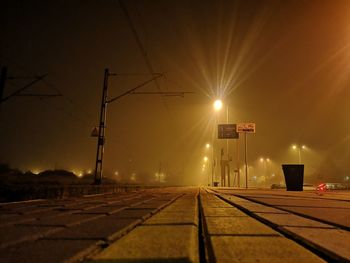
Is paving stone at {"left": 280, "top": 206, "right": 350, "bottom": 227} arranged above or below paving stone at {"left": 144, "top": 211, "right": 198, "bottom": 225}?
above

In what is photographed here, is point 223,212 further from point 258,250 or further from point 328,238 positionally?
point 258,250

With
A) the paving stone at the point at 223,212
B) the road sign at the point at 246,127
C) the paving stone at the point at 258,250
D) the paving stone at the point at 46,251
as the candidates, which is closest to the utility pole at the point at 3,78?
the paving stone at the point at 223,212

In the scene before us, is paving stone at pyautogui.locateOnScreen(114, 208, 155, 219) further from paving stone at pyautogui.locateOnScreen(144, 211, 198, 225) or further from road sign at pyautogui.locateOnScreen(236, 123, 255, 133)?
road sign at pyautogui.locateOnScreen(236, 123, 255, 133)

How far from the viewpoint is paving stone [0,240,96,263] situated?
181 cm

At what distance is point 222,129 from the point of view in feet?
144

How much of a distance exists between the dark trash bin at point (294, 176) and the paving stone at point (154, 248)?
666 inches

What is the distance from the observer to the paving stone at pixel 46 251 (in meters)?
1.81

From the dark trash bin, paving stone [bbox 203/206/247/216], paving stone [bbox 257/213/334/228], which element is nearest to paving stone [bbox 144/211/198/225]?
paving stone [bbox 203/206/247/216]

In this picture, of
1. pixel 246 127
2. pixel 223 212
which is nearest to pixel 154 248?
pixel 223 212

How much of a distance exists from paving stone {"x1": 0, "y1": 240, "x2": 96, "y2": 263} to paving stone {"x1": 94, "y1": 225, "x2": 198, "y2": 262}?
0.20 metres

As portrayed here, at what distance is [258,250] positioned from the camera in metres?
2.02

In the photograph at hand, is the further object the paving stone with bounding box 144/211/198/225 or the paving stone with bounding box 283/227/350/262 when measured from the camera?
the paving stone with bounding box 144/211/198/225

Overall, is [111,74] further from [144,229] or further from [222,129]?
[222,129]

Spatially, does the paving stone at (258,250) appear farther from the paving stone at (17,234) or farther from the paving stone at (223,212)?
the paving stone at (223,212)
